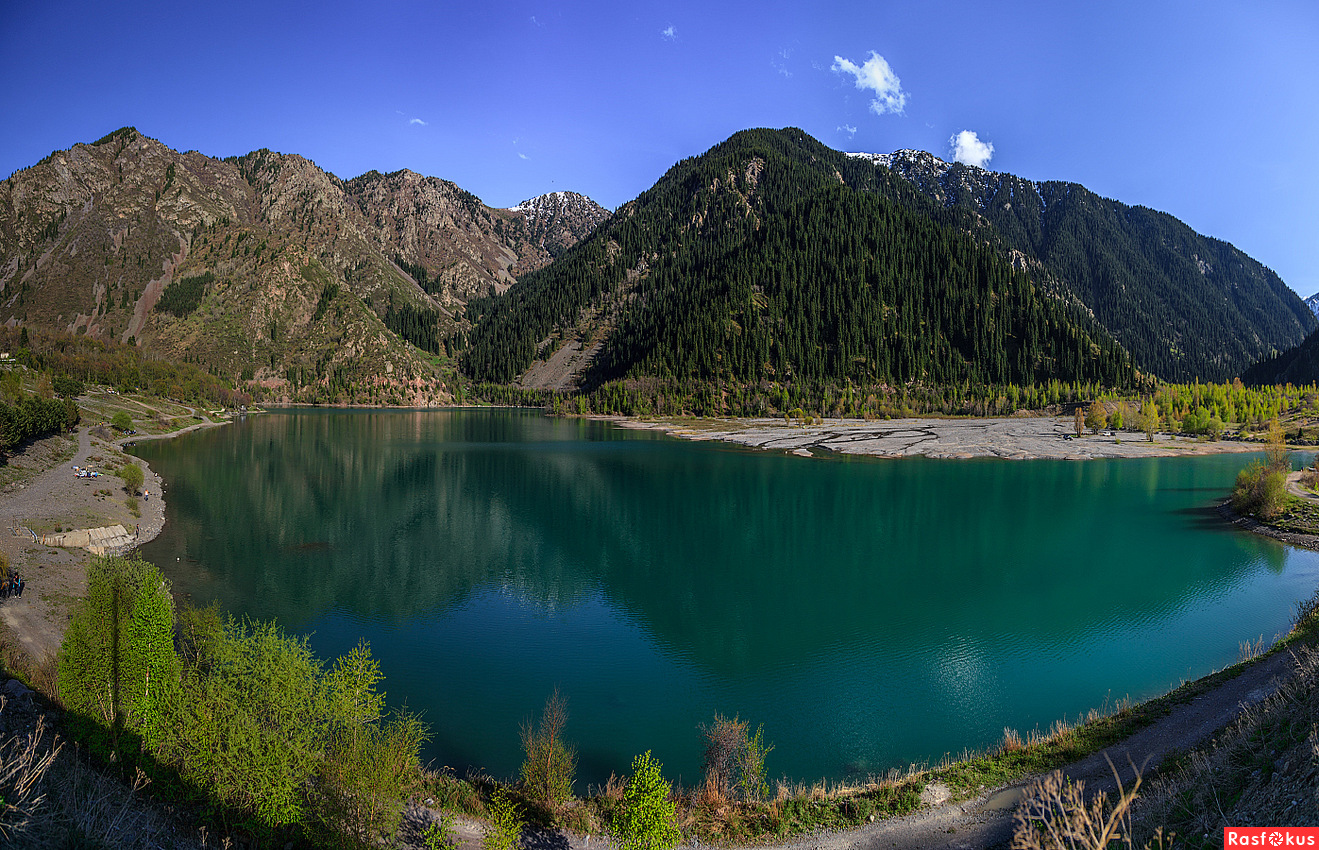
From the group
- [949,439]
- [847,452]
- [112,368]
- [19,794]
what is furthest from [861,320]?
[19,794]

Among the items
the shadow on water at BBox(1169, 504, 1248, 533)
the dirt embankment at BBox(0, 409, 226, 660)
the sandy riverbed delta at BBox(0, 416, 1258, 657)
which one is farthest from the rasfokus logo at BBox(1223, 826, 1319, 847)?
the shadow on water at BBox(1169, 504, 1248, 533)

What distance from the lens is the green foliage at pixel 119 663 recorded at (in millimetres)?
12117

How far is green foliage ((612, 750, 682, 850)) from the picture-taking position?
989 cm

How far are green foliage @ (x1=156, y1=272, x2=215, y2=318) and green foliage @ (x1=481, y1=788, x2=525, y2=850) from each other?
23104 cm

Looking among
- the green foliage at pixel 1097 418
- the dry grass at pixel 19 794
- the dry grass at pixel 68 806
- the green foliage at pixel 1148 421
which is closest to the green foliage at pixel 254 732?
the dry grass at pixel 68 806

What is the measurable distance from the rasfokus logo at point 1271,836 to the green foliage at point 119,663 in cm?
1694

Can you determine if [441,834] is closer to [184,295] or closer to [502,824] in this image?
[502,824]

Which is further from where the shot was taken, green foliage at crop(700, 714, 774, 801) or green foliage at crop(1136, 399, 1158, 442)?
green foliage at crop(1136, 399, 1158, 442)

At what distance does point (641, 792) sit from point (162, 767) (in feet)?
29.5

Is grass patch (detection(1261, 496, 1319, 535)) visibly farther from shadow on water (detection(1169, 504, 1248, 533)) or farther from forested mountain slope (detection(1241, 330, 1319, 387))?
forested mountain slope (detection(1241, 330, 1319, 387))

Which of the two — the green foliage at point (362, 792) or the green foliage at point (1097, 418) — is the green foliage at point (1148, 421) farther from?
the green foliage at point (362, 792)

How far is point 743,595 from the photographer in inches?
1112

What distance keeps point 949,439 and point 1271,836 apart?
94.8 metres

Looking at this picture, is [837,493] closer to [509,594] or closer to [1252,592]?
[1252,592]
